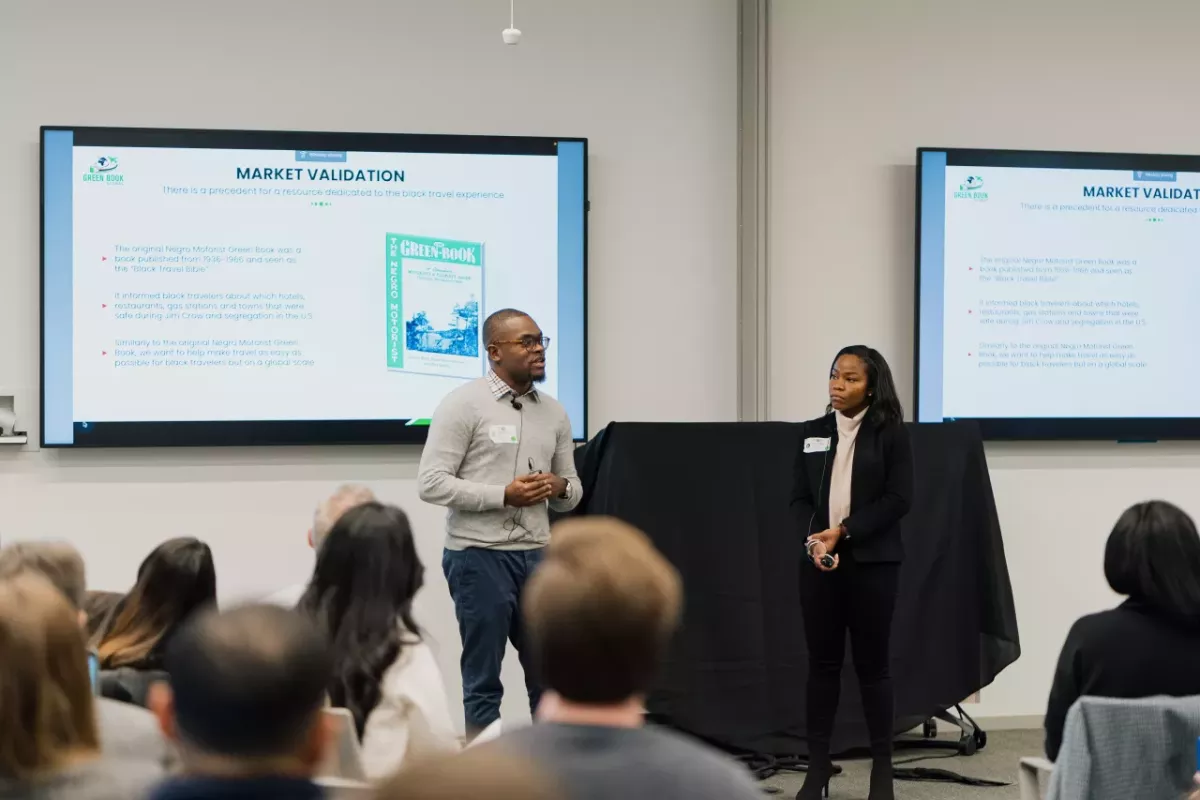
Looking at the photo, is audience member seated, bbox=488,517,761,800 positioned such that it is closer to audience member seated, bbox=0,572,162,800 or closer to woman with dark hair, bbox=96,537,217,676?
audience member seated, bbox=0,572,162,800

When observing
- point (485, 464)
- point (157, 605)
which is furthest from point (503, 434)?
point (157, 605)

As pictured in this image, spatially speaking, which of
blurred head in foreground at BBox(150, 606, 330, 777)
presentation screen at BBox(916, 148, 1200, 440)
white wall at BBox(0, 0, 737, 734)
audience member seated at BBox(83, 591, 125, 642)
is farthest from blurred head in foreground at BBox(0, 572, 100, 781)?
presentation screen at BBox(916, 148, 1200, 440)

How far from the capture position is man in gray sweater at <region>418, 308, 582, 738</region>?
3.70 metres

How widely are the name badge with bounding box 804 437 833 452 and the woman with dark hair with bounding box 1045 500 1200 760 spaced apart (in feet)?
5.11

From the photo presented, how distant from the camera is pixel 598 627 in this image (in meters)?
1.34

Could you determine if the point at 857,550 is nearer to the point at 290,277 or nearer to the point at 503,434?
the point at 503,434

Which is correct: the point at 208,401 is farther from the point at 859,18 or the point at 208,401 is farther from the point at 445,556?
the point at 859,18

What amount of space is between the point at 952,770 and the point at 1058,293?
79.2 inches

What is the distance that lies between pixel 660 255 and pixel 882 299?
0.95 metres

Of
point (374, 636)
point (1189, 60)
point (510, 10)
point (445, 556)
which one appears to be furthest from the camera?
point (1189, 60)

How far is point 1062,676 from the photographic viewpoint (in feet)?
7.87

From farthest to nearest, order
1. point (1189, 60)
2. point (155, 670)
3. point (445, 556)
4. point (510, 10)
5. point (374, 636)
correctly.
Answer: point (1189, 60), point (510, 10), point (445, 556), point (155, 670), point (374, 636)

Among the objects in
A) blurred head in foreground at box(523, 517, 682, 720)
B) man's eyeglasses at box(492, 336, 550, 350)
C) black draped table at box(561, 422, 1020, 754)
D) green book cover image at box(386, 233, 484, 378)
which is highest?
green book cover image at box(386, 233, 484, 378)

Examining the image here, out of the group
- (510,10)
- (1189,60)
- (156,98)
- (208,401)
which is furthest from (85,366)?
(1189,60)
